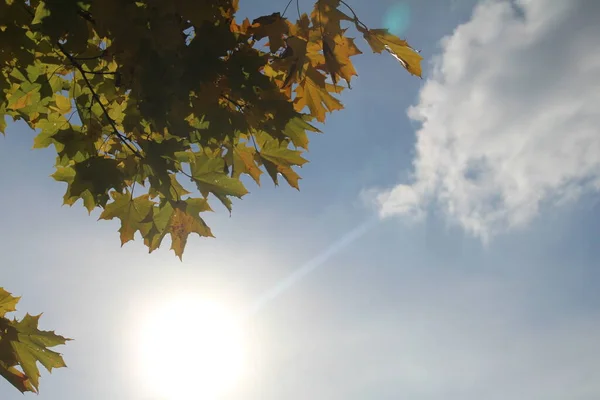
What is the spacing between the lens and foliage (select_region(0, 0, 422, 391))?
7.16 feet

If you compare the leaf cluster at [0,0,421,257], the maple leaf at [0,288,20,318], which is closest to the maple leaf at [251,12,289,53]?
the leaf cluster at [0,0,421,257]

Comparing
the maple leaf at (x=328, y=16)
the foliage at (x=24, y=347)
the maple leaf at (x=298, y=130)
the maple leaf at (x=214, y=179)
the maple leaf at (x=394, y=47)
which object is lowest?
the foliage at (x=24, y=347)

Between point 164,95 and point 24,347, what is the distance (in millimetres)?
1760

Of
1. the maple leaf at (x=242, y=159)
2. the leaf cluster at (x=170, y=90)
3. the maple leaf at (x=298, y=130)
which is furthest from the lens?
the maple leaf at (x=242, y=159)

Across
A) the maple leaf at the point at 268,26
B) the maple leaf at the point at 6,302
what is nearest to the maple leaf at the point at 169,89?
the maple leaf at the point at 268,26

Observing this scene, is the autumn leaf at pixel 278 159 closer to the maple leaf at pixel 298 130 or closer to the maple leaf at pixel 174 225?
the maple leaf at pixel 298 130

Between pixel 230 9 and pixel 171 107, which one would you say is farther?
pixel 230 9

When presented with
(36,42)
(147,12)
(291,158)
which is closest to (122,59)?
(147,12)

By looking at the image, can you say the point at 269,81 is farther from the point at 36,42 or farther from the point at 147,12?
the point at 36,42

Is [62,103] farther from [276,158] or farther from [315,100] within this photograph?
[315,100]

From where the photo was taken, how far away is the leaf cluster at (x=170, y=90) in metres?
2.18

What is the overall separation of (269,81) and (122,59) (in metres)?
0.79

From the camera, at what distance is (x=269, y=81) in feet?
8.09

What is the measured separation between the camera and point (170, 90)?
2252 mm
